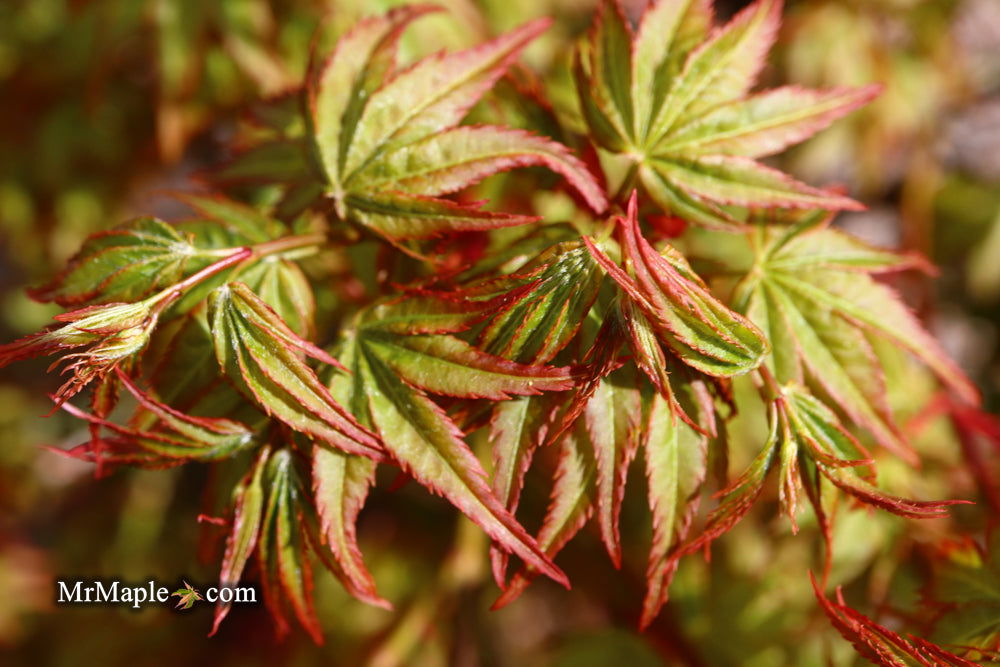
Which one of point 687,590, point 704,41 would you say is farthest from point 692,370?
point 687,590

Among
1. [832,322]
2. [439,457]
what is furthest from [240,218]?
[832,322]

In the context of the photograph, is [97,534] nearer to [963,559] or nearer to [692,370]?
[692,370]

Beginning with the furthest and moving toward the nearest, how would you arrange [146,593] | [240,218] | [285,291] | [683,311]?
[146,593], [240,218], [285,291], [683,311]

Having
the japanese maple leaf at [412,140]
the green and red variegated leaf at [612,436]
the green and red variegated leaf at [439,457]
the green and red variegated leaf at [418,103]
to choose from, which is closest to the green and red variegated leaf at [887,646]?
the green and red variegated leaf at [612,436]

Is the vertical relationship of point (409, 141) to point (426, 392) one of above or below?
above

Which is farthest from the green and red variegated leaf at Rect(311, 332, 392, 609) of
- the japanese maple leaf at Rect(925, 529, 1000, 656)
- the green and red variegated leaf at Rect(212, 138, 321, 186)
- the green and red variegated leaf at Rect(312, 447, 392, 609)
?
the japanese maple leaf at Rect(925, 529, 1000, 656)

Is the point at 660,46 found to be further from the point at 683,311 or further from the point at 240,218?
the point at 240,218
